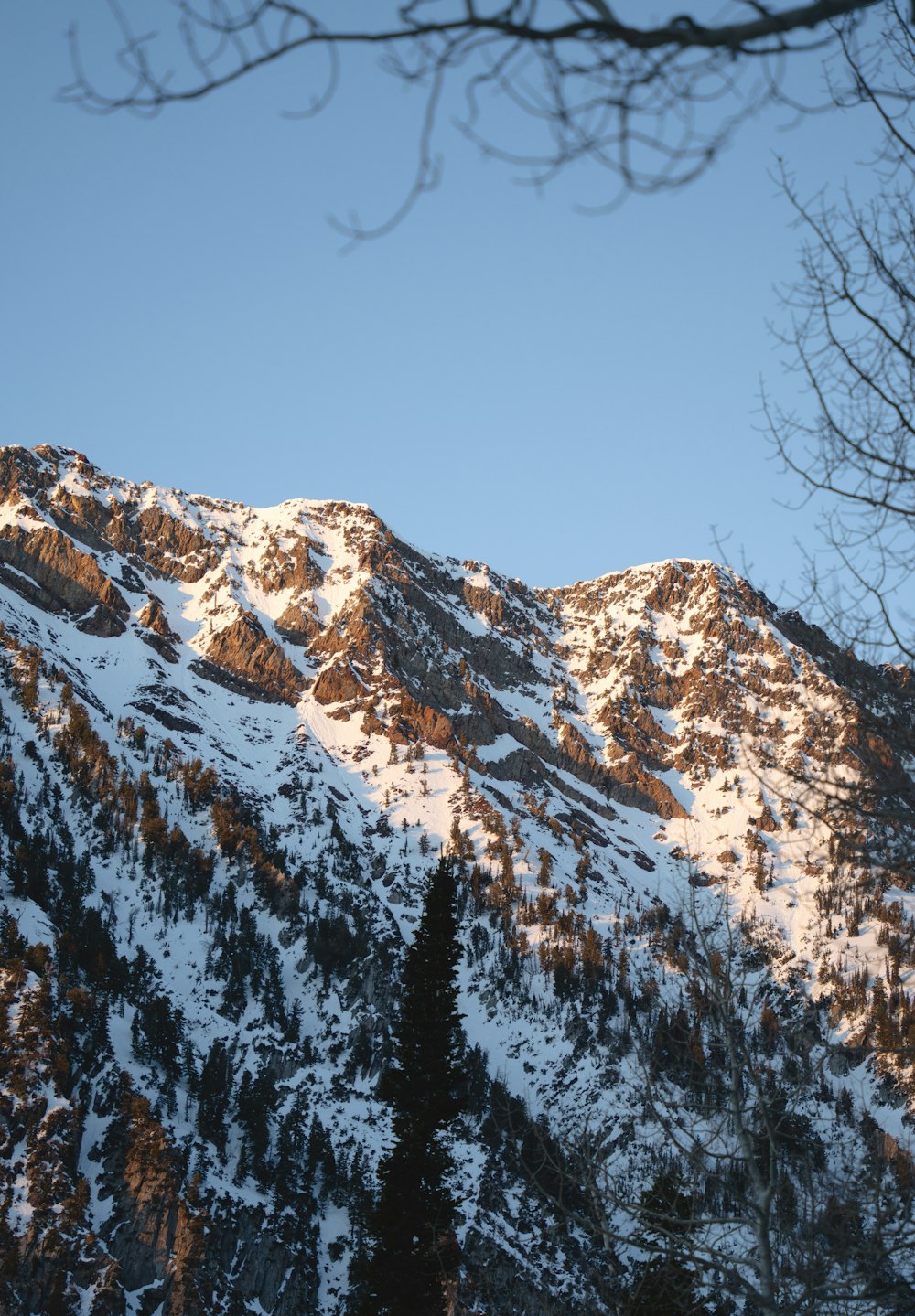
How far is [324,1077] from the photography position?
12838 centimetres

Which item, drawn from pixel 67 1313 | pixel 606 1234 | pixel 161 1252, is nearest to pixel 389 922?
pixel 161 1252

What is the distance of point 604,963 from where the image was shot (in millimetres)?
152125

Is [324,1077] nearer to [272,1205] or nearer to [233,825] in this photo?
[272,1205]

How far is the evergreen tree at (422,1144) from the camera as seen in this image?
23891mm

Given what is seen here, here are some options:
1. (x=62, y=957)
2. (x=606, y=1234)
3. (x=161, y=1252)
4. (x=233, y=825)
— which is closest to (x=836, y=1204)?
(x=606, y=1234)

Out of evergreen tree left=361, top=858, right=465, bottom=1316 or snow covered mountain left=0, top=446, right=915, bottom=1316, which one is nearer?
snow covered mountain left=0, top=446, right=915, bottom=1316

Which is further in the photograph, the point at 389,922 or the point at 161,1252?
the point at 389,922

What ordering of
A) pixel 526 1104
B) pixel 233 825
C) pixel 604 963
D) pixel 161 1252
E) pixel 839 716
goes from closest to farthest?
pixel 839 716 → pixel 161 1252 → pixel 526 1104 → pixel 604 963 → pixel 233 825

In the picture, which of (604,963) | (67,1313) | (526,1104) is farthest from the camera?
(604,963)

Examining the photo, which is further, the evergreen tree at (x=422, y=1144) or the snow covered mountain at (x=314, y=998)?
the evergreen tree at (x=422, y=1144)

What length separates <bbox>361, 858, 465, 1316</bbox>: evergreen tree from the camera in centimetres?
2389

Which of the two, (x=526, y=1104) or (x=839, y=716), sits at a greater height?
(x=526, y=1104)

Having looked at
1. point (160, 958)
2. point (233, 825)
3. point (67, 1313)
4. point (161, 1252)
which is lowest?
point (67, 1313)

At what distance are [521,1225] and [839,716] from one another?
11436cm
